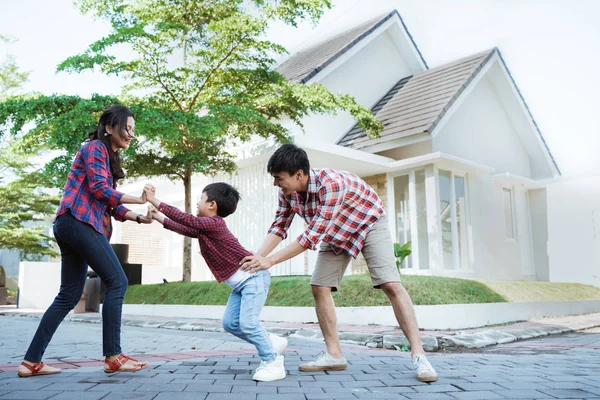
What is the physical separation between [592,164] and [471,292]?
935cm

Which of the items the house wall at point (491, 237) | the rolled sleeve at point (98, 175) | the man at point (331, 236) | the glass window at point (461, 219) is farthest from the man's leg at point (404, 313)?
the glass window at point (461, 219)

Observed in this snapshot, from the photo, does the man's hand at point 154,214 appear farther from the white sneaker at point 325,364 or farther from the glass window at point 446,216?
the glass window at point 446,216

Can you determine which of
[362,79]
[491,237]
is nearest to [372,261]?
[491,237]

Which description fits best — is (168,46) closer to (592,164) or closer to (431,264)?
(431,264)

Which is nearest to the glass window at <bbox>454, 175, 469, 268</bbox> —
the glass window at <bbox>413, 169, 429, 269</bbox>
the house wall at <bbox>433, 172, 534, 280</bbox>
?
the house wall at <bbox>433, 172, 534, 280</bbox>

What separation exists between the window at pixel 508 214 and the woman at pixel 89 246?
1270 cm

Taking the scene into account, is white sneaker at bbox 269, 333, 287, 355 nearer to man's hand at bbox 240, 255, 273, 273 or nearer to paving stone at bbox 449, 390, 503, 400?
man's hand at bbox 240, 255, 273, 273

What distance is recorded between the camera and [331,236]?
3453 mm

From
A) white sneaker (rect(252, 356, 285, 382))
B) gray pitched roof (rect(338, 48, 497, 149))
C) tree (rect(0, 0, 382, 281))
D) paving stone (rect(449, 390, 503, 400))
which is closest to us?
paving stone (rect(449, 390, 503, 400))

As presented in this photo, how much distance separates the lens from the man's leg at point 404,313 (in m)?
3.35

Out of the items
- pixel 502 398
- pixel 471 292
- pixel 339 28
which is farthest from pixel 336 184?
pixel 339 28

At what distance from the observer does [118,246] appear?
1404 centimetres

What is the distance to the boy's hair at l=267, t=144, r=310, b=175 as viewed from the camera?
10.9 feet

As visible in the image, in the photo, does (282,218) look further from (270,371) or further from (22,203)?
(22,203)
